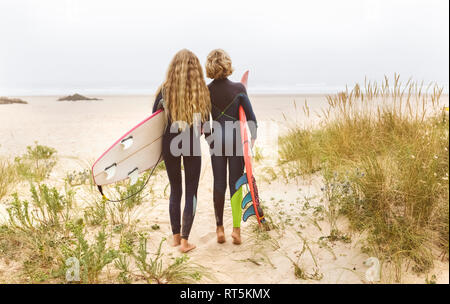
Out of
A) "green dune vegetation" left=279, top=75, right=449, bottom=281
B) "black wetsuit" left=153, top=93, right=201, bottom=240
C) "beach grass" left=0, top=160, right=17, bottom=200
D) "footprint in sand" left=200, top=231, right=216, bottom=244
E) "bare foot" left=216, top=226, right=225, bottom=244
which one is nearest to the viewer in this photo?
"green dune vegetation" left=279, top=75, right=449, bottom=281

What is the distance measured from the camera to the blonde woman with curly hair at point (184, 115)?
3418 mm

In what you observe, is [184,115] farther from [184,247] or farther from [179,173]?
[184,247]

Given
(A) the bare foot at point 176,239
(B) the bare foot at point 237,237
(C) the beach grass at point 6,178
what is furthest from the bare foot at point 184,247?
(C) the beach grass at point 6,178

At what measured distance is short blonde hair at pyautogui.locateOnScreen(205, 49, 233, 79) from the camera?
11.6 ft

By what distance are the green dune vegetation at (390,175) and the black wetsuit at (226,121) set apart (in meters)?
1.12

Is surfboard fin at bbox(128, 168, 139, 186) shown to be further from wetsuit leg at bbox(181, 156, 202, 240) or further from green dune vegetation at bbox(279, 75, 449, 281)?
green dune vegetation at bbox(279, 75, 449, 281)

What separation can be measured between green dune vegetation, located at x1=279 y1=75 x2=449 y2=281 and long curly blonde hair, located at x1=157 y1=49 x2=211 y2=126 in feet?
5.69

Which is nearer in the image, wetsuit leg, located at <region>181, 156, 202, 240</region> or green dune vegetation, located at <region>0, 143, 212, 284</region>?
green dune vegetation, located at <region>0, 143, 212, 284</region>

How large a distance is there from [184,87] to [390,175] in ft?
6.89

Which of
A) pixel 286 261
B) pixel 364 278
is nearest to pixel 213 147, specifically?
pixel 286 261

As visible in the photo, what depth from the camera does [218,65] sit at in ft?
11.6

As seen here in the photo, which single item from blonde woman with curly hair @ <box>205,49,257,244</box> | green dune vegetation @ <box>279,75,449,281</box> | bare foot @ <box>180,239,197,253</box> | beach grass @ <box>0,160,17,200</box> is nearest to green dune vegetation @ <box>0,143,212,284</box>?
beach grass @ <box>0,160,17,200</box>

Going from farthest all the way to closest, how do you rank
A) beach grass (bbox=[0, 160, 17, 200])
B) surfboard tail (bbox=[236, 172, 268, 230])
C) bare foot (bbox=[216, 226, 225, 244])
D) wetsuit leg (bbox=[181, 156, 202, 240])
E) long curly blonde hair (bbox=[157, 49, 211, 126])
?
beach grass (bbox=[0, 160, 17, 200]) → bare foot (bbox=[216, 226, 225, 244]) → surfboard tail (bbox=[236, 172, 268, 230]) → wetsuit leg (bbox=[181, 156, 202, 240]) → long curly blonde hair (bbox=[157, 49, 211, 126])

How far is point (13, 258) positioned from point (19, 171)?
115 inches
